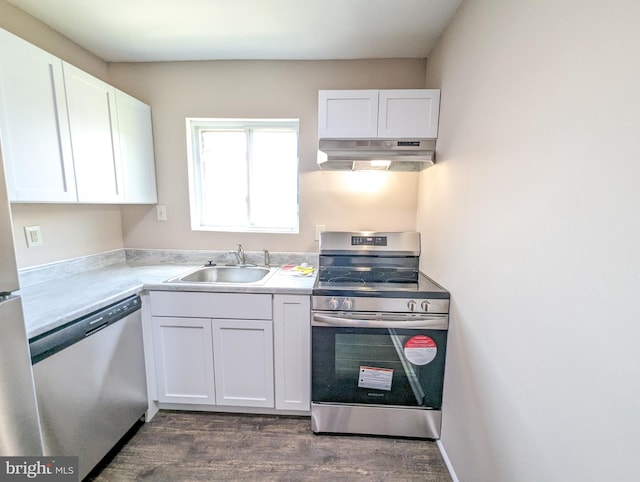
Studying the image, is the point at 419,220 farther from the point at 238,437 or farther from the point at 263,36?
the point at 238,437

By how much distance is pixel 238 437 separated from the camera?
1.59 meters

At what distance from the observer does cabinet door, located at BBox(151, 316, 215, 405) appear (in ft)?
5.36

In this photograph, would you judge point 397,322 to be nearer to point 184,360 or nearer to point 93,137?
point 184,360

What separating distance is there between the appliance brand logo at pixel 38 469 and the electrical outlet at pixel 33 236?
1.17 m

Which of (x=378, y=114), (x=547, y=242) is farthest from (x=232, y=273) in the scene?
(x=547, y=242)

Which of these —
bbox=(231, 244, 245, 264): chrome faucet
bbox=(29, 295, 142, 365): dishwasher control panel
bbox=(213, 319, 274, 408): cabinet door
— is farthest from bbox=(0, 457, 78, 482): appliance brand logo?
bbox=(231, 244, 245, 264): chrome faucet

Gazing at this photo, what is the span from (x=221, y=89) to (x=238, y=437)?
2.43 meters

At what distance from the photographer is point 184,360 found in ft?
5.47

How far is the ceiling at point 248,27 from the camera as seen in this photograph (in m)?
1.40

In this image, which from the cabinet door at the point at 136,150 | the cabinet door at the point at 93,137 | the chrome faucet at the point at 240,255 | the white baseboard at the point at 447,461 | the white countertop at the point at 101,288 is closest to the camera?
the white countertop at the point at 101,288

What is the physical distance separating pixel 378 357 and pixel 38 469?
57.8 inches

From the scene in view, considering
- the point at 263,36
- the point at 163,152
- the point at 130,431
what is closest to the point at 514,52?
the point at 263,36

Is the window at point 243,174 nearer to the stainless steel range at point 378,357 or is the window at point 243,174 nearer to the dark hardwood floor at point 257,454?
the stainless steel range at point 378,357

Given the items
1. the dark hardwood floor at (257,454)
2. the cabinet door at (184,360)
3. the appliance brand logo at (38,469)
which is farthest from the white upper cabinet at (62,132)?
the dark hardwood floor at (257,454)
